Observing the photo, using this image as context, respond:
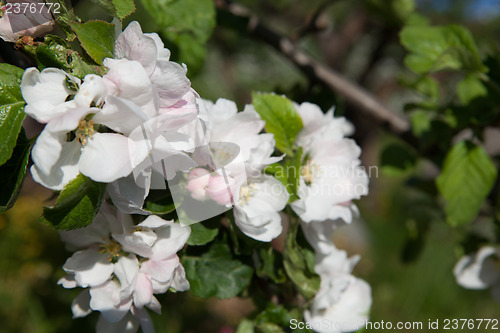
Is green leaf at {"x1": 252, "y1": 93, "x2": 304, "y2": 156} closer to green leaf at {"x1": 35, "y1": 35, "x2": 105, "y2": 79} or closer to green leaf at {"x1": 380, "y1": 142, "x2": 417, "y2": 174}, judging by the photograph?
green leaf at {"x1": 35, "y1": 35, "x2": 105, "y2": 79}

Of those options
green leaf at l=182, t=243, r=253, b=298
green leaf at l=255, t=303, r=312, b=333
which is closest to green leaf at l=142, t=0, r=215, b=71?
green leaf at l=182, t=243, r=253, b=298

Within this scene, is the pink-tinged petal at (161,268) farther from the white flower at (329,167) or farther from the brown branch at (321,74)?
the brown branch at (321,74)

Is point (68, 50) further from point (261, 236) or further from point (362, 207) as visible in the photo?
point (362, 207)

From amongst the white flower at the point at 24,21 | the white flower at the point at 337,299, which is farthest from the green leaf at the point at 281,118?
the white flower at the point at 24,21

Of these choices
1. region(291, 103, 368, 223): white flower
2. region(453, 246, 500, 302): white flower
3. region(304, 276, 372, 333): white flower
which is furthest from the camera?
region(453, 246, 500, 302): white flower

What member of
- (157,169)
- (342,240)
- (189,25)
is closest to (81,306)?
(157,169)
